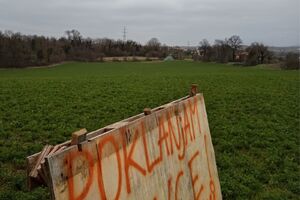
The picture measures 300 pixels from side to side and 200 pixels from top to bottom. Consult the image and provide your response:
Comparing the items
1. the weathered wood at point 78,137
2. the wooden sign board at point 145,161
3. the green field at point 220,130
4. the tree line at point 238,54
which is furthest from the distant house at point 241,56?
the weathered wood at point 78,137

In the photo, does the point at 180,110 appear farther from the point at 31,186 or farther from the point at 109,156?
the point at 31,186

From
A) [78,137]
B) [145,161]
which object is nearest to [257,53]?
[145,161]

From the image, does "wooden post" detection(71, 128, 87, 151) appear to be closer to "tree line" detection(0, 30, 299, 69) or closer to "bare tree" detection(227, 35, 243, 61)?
"tree line" detection(0, 30, 299, 69)

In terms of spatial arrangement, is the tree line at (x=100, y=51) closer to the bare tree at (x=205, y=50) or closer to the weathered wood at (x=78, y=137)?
the bare tree at (x=205, y=50)

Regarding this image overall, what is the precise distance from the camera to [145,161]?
3.21m

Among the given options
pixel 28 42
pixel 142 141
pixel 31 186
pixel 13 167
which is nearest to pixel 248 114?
pixel 13 167

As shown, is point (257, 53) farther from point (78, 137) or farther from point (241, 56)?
point (78, 137)

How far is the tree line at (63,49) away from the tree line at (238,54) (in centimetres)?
2011

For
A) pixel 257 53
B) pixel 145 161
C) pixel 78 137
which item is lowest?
pixel 145 161

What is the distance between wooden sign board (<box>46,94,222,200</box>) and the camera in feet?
7.87

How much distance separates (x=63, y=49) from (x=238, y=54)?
4806 centimetres

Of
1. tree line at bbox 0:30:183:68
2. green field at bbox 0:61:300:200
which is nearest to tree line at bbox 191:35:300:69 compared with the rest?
tree line at bbox 0:30:183:68

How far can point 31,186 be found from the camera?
92.7 inches

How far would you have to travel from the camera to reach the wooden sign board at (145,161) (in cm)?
240
